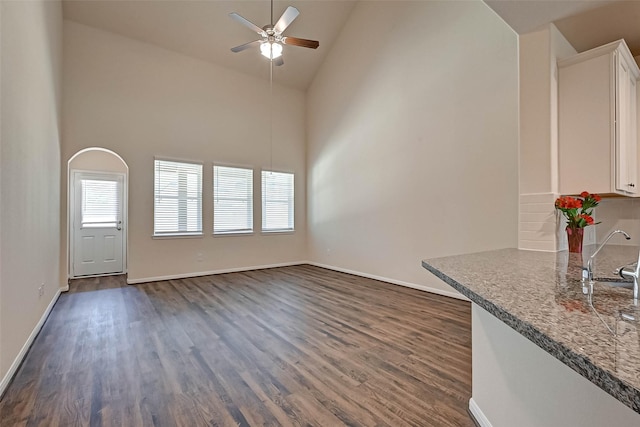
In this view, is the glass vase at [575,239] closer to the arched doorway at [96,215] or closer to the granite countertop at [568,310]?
the granite countertop at [568,310]

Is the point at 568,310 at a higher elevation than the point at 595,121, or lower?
lower

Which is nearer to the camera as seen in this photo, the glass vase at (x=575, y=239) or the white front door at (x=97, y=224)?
the glass vase at (x=575, y=239)

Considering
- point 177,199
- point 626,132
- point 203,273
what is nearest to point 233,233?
point 203,273

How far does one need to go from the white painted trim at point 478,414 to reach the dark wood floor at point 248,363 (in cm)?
6

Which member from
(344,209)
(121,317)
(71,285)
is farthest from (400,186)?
(71,285)

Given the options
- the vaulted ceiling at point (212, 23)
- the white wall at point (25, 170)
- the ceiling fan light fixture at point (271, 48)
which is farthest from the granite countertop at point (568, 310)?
the vaulted ceiling at point (212, 23)

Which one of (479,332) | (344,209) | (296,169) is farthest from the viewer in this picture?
(296,169)

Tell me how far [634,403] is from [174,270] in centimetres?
605

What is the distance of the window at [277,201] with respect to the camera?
6723mm

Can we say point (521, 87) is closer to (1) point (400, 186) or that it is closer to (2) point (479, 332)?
(2) point (479, 332)

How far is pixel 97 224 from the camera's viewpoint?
608cm

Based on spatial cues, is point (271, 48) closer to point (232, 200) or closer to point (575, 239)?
point (232, 200)

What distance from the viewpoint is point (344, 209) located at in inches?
239

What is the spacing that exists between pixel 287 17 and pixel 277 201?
3.96 m
